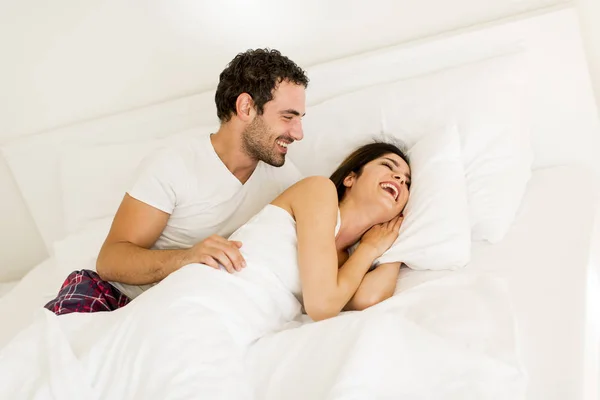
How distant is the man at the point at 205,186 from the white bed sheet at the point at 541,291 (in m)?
0.54

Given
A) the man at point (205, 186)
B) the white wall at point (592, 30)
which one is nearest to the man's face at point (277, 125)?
the man at point (205, 186)

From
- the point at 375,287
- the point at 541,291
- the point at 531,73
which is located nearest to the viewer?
the point at 541,291

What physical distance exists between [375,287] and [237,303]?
1.16 feet

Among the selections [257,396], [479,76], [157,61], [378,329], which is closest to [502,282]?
[378,329]

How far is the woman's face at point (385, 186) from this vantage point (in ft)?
5.39

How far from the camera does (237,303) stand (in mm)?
1387

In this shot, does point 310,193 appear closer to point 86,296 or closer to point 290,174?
point 290,174

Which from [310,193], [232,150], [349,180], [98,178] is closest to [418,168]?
[349,180]

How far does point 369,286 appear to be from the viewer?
4.96 feet

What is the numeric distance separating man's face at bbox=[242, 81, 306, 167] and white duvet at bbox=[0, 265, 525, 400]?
504 mm

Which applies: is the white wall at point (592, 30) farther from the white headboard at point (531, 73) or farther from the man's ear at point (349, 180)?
the man's ear at point (349, 180)

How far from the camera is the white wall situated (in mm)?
1888

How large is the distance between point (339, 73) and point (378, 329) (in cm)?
112

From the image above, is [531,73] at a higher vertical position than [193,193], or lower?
higher
